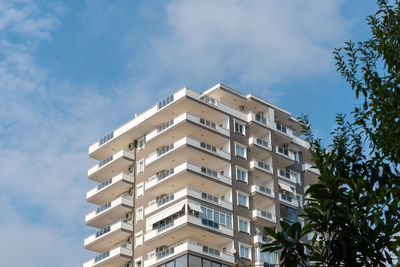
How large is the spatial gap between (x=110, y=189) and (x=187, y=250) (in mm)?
17133

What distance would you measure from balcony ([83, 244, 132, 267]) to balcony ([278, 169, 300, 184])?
64.1ft

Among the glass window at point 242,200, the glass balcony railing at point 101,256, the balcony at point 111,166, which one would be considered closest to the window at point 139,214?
the glass balcony railing at point 101,256

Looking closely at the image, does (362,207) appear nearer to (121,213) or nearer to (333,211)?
(333,211)

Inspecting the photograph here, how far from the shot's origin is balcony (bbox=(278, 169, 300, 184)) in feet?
266

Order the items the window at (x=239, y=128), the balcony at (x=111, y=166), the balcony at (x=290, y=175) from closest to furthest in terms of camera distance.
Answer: the window at (x=239, y=128) < the balcony at (x=111, y=166) < the balcony at (x=290, y=175)

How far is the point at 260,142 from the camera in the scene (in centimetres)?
7994

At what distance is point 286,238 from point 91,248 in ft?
211

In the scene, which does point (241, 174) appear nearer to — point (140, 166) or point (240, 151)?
point (240, 151)

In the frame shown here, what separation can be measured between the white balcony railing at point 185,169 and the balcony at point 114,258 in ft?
23.6

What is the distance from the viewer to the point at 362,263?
20.0 m

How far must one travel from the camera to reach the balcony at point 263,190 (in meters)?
76.3

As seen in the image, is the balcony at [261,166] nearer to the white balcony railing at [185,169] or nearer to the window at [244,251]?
the white balcony railing at [185,169]

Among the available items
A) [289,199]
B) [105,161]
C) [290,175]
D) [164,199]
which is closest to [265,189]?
[289,199]

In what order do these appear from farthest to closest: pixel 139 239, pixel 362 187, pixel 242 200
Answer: pixel 139 239 → pixel 242 200 → pixel 362 187
